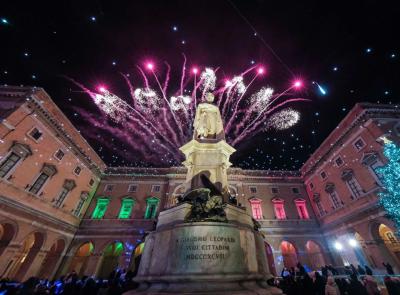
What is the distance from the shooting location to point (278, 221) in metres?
23.1

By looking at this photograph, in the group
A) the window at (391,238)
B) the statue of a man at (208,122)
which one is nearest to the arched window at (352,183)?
the window at (391,238)

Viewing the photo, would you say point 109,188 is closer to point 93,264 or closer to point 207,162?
point 93,264

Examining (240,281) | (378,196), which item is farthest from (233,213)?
(378,196)

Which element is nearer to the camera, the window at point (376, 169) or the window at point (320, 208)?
the window at point (376, 169)

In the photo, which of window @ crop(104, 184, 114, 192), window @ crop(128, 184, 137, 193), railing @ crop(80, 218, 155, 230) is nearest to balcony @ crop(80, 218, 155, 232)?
railing @ crop(80, 218, 155, 230)

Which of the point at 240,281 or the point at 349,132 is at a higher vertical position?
the point at 349,132

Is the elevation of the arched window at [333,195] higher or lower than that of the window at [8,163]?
higher

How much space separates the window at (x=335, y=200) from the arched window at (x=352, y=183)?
2.23 m

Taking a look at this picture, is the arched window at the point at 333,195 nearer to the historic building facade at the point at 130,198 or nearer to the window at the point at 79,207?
the historic building facade at the point at 130,198

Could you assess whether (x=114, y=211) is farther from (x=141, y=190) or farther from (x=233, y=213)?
(x=233, y=213)

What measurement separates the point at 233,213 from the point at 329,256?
22992mm

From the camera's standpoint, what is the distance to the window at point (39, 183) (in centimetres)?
1693

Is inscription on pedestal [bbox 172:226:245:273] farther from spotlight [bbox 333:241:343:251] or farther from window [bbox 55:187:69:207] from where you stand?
spotlight [bbox 333:241:343:251]

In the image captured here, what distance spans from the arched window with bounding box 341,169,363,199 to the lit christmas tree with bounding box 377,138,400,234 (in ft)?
12.6
